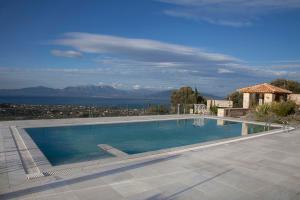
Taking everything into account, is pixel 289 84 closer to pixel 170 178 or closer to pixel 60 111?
pixel 60 111

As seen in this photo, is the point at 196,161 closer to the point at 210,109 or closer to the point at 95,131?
the point at 95,131

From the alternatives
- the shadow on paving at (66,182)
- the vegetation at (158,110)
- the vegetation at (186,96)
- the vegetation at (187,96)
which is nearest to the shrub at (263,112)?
the vegetation at (158,110)

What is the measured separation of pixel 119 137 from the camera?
1070cm

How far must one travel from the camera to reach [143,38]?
20.0 meters

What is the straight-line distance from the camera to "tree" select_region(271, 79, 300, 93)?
3750 cm

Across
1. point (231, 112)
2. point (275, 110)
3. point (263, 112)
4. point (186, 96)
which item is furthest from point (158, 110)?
point (186, 96)

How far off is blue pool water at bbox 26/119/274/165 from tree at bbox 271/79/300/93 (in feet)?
88.5

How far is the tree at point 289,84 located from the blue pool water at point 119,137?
27.0m

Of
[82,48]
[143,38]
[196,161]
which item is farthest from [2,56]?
[196,161]

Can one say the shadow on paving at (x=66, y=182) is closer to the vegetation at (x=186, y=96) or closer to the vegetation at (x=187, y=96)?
the vegetation at (x=187, y=96)

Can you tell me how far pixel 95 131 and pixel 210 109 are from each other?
36.5 ft

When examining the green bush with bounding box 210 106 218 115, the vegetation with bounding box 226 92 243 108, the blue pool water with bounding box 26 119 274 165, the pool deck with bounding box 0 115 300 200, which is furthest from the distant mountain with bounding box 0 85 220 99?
the pool deck with bounding box 0 115 300 200

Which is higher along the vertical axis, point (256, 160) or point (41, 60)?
point (41, 60)

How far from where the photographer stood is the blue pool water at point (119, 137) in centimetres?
798
